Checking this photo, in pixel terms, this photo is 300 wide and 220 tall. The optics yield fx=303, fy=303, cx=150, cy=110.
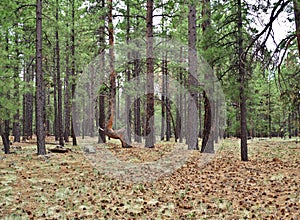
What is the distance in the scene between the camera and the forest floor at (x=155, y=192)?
5.96m

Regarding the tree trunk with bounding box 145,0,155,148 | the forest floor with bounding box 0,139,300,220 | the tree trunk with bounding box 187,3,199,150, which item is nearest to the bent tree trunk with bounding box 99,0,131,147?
the tree trunk with bounding box 145,0,155,148

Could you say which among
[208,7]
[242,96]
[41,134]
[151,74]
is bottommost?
[41,134]

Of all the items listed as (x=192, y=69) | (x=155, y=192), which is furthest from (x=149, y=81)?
(x=155, y=192)

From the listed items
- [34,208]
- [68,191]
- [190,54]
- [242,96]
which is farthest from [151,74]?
[34,208]

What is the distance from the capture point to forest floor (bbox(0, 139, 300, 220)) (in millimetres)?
5957

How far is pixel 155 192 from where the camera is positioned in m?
7.63

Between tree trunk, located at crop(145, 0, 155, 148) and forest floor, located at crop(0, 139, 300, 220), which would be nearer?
forest floor, located at crop(0, 139, 300, 220)

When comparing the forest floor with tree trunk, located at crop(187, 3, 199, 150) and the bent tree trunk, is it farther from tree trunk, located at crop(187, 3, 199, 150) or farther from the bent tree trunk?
the bent tree trunk

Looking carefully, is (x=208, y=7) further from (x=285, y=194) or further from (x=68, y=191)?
(x=68, y=191)

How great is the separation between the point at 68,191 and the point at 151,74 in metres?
9.94

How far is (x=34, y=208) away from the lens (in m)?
6.34

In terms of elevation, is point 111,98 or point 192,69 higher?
point 192,69

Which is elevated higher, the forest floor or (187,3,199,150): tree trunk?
(187,3,199,150): tree trunk

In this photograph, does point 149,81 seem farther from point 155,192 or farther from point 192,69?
point 155,192
